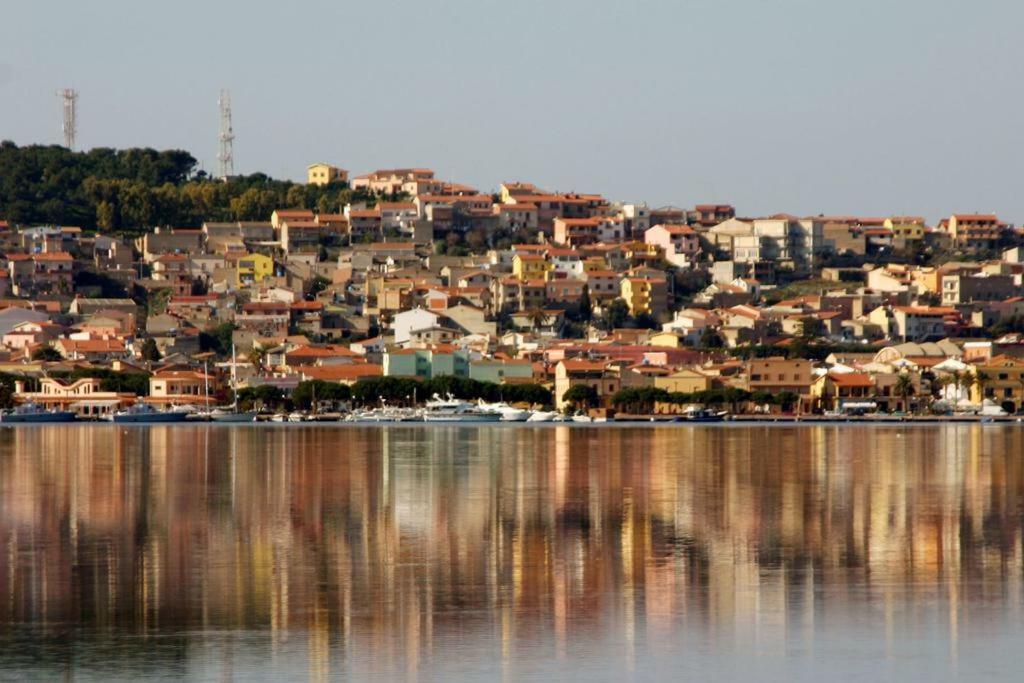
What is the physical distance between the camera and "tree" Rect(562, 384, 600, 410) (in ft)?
266

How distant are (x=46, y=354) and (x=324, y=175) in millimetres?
43448

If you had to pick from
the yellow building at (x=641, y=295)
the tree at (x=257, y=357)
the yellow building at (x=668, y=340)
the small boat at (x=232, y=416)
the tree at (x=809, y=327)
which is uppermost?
the yellow building at (x=641, y=295)

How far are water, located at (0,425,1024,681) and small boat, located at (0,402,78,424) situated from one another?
38809 millimetres

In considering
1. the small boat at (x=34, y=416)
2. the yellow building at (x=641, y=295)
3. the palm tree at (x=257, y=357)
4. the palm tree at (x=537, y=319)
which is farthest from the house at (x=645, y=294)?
the small boat at (x=34, y=416)

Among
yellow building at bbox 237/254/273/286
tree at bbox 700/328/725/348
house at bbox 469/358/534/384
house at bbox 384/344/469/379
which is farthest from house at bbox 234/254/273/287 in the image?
tree at bbox 700/328/725/348

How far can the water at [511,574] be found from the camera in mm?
18000

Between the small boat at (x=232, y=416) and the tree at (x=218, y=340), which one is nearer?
the small boat at (x=232, y=416)

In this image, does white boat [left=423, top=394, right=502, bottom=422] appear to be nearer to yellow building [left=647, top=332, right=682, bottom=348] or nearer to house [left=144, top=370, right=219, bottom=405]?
house [left=144, top=370, right=219, bottom=405]

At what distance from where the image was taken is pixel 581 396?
3194 inches

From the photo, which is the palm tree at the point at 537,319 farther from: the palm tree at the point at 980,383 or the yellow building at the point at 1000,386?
the palm tree at the point at 980,383

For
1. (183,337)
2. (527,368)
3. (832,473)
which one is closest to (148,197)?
(183,337)

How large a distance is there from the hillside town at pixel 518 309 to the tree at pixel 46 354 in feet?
0.48

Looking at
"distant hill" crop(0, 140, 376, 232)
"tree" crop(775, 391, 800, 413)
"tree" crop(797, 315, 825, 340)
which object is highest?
"distant hill" crop(0, 140, 376, 232)

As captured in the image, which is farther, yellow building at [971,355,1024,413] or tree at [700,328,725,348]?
tree at [700,328,725,348]
